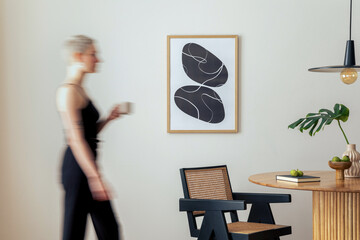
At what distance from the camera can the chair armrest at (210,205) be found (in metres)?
3.10

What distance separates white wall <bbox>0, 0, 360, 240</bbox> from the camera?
434 centimetres

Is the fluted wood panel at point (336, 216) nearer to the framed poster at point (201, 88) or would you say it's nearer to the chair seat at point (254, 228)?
the chair seat at point (254, 228)

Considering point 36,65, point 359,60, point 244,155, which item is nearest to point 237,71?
point 244,155

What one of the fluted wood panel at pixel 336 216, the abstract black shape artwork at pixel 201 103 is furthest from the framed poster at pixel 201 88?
the fluted wood panel at pixel 336 216

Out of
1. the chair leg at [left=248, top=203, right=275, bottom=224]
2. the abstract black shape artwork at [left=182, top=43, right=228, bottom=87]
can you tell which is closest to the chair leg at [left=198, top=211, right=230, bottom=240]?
the chair leg at [left=248, top=203, right=275, bottom=224]

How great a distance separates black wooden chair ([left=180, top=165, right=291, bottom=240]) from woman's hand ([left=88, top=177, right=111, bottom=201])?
86cm

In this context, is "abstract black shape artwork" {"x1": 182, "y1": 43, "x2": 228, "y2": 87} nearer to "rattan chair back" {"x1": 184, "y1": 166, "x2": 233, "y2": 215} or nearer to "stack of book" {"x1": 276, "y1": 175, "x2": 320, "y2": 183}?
"rattan chair back" {"x1": 184, "y1": 166, "x2": 233, "y2": 215}

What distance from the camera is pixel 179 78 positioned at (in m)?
4.35

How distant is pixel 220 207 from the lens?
10.3 ft

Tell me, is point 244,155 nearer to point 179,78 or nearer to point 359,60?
point 179,78

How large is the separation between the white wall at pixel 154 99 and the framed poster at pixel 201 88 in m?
0.07

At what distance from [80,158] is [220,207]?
1.04 meters

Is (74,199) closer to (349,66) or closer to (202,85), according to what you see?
(349,66)

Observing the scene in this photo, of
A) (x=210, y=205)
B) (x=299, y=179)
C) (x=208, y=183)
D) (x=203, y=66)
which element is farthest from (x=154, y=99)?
(x=299, y=179)
